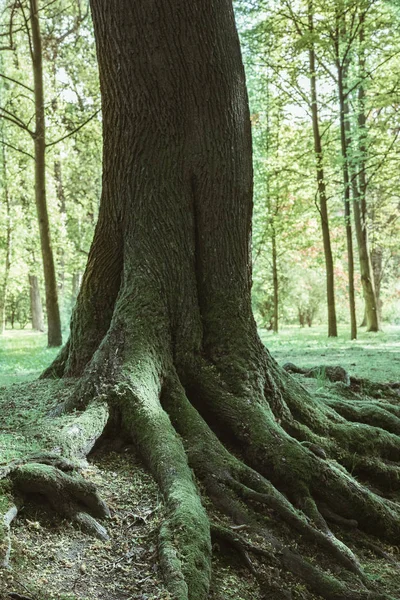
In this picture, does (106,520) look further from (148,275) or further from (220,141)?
(220,141)

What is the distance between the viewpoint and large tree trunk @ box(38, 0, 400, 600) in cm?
381

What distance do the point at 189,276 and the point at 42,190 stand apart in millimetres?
→ 10245

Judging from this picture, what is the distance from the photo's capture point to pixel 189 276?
454cm

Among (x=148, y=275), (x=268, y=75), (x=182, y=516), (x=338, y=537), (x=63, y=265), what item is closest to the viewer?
(x=182, y=516)

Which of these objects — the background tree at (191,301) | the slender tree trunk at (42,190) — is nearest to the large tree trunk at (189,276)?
the background tree at (191,301)

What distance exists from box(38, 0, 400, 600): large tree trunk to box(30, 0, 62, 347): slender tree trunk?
8859 millimetres

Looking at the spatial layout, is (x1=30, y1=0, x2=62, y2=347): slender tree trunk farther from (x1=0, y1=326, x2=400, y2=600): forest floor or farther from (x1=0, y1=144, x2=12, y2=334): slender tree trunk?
(x1=0, y1=144, x2=12, y2=334): slender tree trunk

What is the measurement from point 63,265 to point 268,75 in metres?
15.9

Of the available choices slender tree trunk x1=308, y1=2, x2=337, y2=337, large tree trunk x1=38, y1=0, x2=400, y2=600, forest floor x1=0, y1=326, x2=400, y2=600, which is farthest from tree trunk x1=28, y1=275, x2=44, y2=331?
forest floor x1=0, y1=326, x2=400, y2=600

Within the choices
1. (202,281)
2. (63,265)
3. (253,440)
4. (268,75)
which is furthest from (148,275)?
(63,265)

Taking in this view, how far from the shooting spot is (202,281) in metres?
4.62

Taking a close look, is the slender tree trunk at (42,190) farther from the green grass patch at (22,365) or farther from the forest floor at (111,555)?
the forest floor at (111,555)

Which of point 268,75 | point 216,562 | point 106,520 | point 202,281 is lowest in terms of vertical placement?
point 216,562

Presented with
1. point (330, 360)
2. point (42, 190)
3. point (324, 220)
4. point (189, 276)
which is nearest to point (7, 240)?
point (42, 190)
